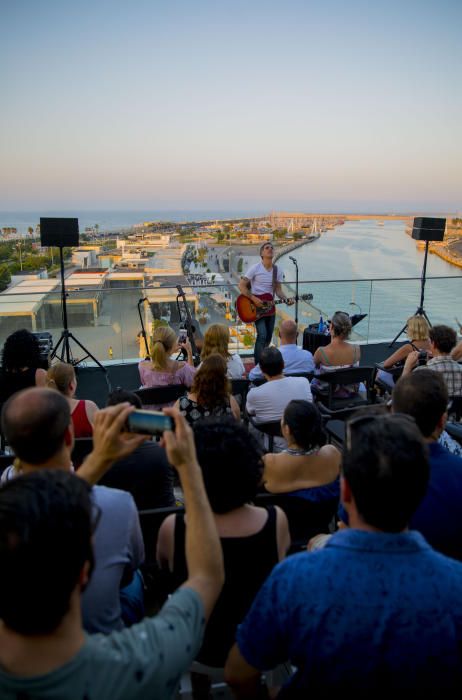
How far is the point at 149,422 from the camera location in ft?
3.56

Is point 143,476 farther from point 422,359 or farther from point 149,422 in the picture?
point 422,359

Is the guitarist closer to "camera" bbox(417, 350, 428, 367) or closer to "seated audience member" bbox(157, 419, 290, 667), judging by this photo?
"camera" bbox(417, 350, 428, 367)

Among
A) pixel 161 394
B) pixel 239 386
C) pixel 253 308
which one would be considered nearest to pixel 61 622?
pixel 161 394

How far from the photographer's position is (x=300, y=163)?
28094 millimetres

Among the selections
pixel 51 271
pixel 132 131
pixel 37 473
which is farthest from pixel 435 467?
pixel 132 131

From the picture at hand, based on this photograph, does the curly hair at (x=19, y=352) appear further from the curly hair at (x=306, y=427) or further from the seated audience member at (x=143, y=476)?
the curly hair at (x=306, y=427)

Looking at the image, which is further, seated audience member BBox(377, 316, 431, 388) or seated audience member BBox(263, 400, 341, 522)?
seated audience member BBox(377, 316, 431, 388)

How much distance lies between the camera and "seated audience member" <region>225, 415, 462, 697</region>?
0.90 metres

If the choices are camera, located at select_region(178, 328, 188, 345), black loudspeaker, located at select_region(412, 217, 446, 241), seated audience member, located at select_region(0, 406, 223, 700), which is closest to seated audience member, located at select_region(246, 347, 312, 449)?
camera, located at select_region(178, 328, 188, 345)

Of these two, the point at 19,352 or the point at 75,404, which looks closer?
the point at 75,404

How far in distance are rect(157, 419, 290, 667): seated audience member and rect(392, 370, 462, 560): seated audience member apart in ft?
1.73

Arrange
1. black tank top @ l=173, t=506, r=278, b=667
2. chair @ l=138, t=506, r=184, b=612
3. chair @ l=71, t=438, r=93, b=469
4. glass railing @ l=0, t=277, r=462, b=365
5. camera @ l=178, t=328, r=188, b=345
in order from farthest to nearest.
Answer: glass railing @ l=0, t=277, r=462, b=365 → camera @ l=178, t=328, r=188, b=345 → chair @ l=71, t=438, r=93, b=469 → chair @ l=138, t=506, r=184, b=612 → black tank top @ l=173, t=506, r=278, b=667

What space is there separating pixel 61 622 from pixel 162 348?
10.0 feet

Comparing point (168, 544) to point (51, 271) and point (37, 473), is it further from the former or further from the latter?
point (51, 271)
